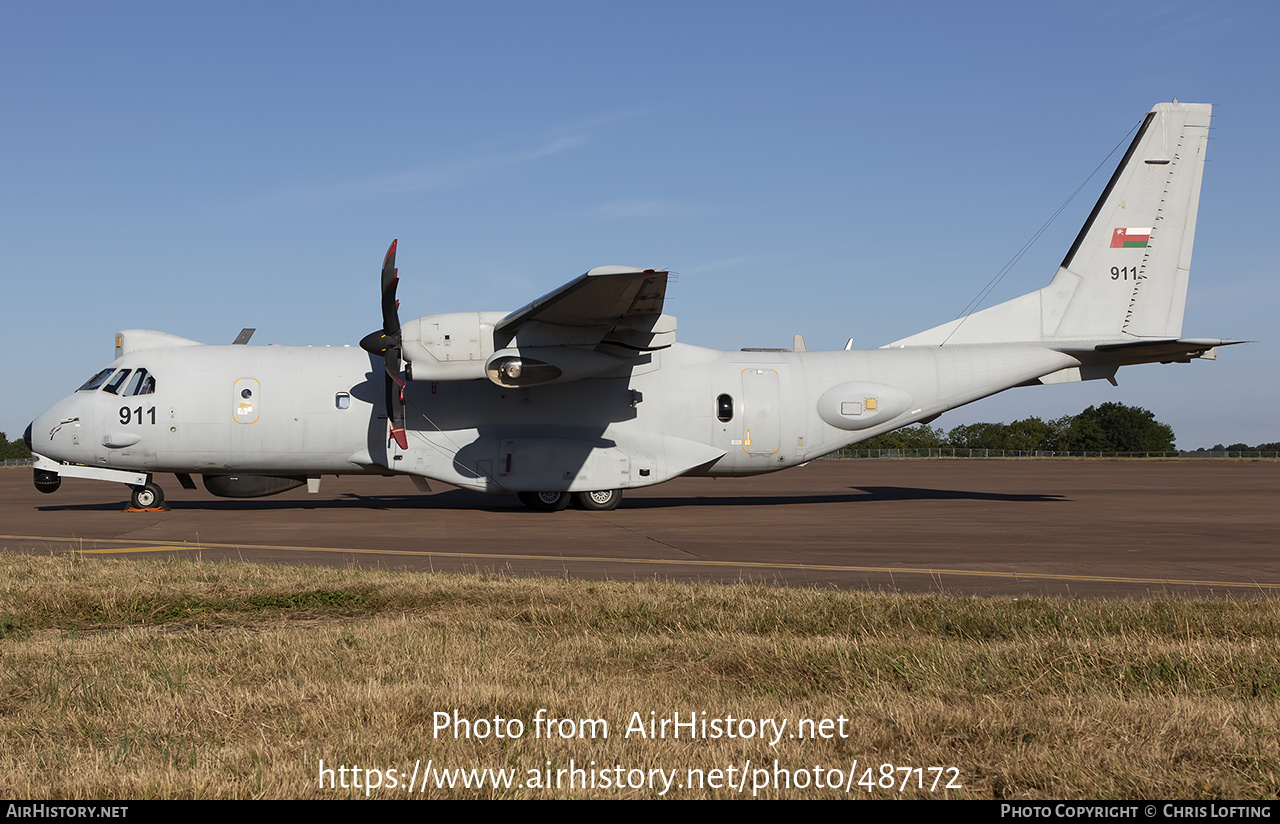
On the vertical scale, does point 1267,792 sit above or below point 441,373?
below

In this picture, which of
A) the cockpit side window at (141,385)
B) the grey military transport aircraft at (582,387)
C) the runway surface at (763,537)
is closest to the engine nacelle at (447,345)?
the grey military transport aircraft at (582,387)

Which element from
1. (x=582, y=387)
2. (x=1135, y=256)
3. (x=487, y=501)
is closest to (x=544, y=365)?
(x=582, y=387)

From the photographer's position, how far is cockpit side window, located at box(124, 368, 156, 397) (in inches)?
772

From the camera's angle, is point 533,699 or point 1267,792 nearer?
point 1267,792

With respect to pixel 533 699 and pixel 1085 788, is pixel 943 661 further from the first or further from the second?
pixel 533 699

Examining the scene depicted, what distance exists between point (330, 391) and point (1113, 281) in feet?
60.5

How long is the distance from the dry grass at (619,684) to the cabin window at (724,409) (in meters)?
11.7

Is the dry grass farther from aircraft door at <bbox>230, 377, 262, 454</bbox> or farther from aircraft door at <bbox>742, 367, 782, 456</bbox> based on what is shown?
aircraft door at <bbox>742, 367, 782, 456</bbox>

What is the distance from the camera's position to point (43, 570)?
10.2 metres

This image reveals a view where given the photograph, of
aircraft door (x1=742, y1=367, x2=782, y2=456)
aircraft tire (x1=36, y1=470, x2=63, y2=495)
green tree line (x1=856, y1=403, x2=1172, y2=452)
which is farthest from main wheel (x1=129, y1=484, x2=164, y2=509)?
green tree line (x1=856, y1=403, x2=1172, y2=452)

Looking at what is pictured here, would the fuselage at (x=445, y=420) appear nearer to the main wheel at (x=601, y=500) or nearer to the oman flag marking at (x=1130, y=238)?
the main wheel at (x=601, y=500)

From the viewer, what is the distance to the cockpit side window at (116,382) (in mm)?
19672

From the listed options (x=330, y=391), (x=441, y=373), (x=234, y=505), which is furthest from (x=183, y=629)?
(x=234, y=505)
